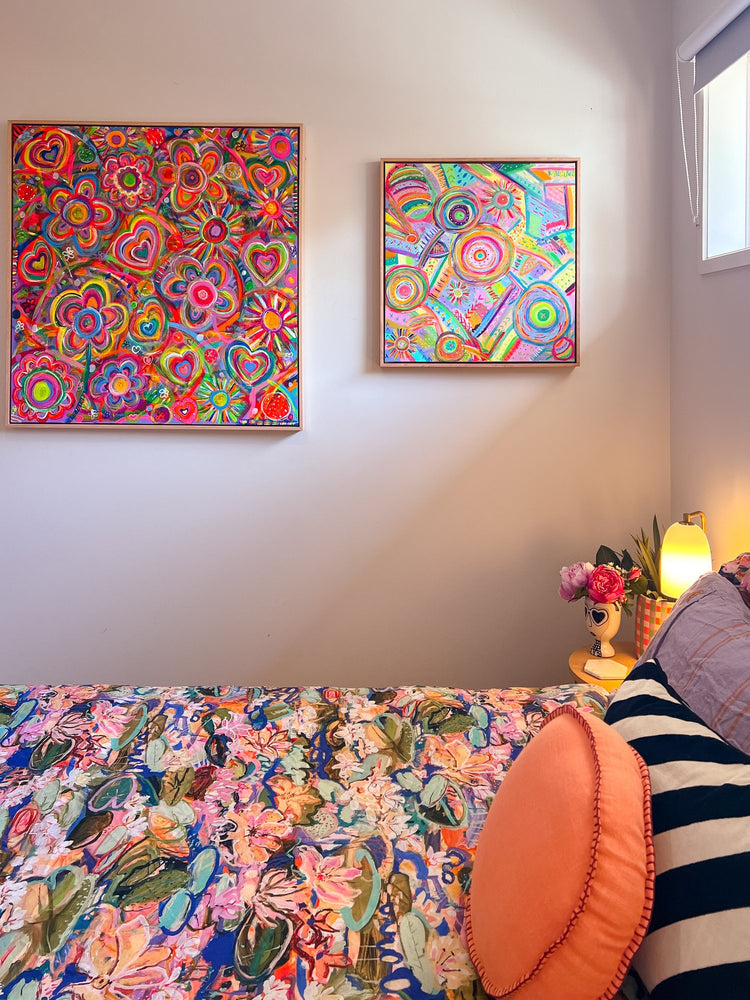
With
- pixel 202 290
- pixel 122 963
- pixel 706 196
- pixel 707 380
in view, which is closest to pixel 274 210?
pixel 202 290

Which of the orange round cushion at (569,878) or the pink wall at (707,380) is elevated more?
the pink wall at (707,380)

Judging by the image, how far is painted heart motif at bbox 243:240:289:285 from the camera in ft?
8.36

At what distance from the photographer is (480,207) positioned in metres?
2.52

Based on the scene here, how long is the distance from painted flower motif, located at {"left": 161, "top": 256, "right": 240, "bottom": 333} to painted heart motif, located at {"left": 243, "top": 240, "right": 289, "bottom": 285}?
71mm

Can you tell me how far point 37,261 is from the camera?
8.41ft

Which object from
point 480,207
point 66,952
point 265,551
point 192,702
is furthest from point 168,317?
point 66,952

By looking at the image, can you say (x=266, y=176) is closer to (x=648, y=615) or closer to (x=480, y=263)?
(x=480, y=263)

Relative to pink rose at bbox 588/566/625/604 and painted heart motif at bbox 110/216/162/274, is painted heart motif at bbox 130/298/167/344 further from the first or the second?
pink rose at bbox 588/566/625/604

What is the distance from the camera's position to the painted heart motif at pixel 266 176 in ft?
8.29

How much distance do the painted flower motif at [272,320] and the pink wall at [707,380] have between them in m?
1.24

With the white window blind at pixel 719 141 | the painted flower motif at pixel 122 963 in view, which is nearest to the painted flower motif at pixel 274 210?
the white window blind at pixel 719 141

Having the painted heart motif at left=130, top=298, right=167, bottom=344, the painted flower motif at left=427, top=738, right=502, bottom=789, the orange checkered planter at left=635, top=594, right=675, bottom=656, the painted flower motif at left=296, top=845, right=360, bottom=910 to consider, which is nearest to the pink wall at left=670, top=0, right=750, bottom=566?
the orange checkered planter at left=635, top=594, right=675, bottom=656

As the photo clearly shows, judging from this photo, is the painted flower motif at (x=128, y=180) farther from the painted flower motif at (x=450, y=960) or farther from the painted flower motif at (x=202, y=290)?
the painted flower motif at (x=450, y=960)

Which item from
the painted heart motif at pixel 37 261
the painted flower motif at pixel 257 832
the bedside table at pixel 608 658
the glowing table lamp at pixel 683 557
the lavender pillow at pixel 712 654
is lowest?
the painted flower motif at pixel 257 832
